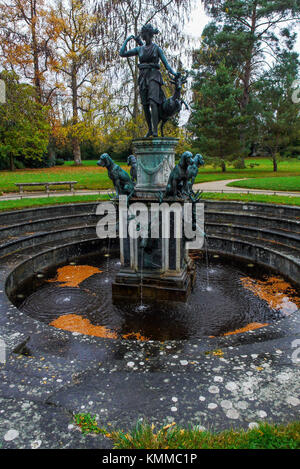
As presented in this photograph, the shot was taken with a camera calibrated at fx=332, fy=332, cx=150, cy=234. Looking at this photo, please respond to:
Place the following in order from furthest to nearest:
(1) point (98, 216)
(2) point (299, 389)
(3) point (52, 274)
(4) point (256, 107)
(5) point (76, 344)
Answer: (4) point (256, 107)
(1) point (98, 216)
(3) point (52, 274)
(5) point (76, 344)
(2) point (299, 389)

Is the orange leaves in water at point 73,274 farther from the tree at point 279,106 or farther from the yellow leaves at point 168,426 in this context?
the tree at point 279,106

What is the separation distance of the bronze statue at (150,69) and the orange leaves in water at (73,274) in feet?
12.2

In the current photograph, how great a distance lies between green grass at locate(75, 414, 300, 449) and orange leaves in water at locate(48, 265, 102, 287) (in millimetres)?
5215

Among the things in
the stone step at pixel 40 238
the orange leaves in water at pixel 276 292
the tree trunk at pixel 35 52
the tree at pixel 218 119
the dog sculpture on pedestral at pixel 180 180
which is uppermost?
the tree trunk at pixel 35 52

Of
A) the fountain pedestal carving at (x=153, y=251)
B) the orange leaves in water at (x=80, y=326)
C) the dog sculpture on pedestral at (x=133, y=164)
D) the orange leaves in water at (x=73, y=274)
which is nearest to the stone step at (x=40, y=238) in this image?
the orange leaves in water at (x=73, y=274)

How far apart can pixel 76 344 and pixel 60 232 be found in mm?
6680

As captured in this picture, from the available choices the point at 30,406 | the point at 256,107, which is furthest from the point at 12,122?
the point at 256,107

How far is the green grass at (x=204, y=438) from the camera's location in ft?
7.98

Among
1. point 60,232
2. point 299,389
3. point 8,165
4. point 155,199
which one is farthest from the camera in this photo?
point 8,165

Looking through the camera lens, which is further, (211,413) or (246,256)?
(246,256)

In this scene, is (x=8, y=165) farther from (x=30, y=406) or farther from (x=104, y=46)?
(x=30, y=406)

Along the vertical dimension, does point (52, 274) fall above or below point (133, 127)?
below

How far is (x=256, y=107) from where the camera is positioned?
30.6 metres

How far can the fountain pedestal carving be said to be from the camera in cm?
679
